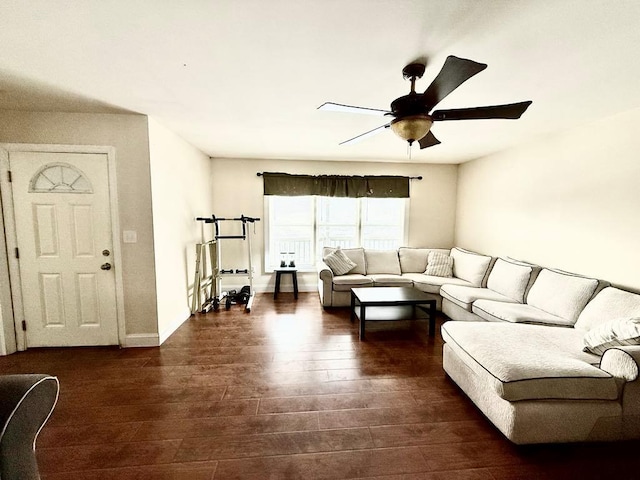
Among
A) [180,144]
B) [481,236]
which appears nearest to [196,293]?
[180,144]

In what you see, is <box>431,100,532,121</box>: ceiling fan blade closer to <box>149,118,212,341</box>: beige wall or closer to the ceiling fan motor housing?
the ceiling fan motor housing

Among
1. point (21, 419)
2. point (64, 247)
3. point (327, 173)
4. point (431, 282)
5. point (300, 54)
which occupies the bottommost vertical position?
point (431, 282)

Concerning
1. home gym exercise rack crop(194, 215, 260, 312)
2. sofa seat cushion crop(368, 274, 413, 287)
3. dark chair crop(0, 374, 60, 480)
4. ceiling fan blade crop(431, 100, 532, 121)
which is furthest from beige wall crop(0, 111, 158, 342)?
sofa seat cushion crop(368, 274, 413, 287)

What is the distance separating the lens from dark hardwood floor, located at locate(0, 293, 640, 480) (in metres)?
1.51

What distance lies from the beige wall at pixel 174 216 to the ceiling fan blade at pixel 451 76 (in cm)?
262

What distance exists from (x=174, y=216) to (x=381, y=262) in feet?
10.2

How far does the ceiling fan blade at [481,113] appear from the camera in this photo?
1.65m

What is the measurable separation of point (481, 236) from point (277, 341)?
3.60 metres

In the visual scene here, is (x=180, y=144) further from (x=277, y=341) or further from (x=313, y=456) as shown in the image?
(x=313, y=456)

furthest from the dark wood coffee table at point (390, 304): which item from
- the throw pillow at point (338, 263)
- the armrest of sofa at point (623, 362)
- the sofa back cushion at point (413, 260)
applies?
the armrest of sofa at point (623, 362)

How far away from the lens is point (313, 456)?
62.2 inches

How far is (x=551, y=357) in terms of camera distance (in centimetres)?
180

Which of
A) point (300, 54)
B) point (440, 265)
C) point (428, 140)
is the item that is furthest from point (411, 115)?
point (440, 265)

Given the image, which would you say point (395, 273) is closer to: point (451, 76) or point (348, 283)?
point (348, 283)
